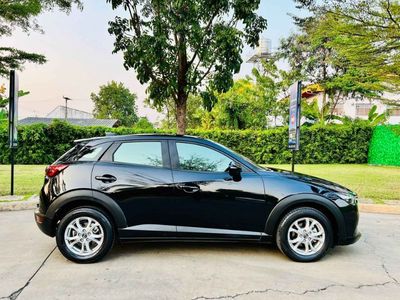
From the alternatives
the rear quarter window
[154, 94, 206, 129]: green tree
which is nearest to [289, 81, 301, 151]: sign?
the rear quarter window

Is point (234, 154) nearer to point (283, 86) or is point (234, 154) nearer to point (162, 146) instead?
point (162, 146)

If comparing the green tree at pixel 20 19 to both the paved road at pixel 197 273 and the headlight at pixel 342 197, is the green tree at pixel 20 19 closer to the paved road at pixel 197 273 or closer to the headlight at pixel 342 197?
the paved road at pixel 197 273

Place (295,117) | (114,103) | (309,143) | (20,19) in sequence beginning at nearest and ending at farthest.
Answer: (295,117), (20,19), (309,143), (114,103)

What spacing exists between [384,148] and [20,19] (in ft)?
60.7

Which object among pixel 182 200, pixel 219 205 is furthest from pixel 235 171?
pixel 182 200

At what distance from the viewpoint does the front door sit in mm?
4438

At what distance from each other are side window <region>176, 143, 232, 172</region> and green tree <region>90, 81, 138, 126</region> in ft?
181

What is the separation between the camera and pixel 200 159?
462cm

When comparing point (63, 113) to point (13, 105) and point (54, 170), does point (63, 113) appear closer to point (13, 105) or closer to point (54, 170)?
point (13, 105)

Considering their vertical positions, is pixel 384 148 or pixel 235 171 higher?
pixel 384 148

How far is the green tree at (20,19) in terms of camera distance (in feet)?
38.0

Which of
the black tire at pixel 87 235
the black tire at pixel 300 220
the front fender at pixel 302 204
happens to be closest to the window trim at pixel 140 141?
the black tire at pixel 87 235

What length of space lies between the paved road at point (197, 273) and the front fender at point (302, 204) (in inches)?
17.0

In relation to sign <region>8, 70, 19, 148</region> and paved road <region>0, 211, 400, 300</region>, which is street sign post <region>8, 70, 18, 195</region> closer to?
sign <region>8, 70, 19, 148</region>
